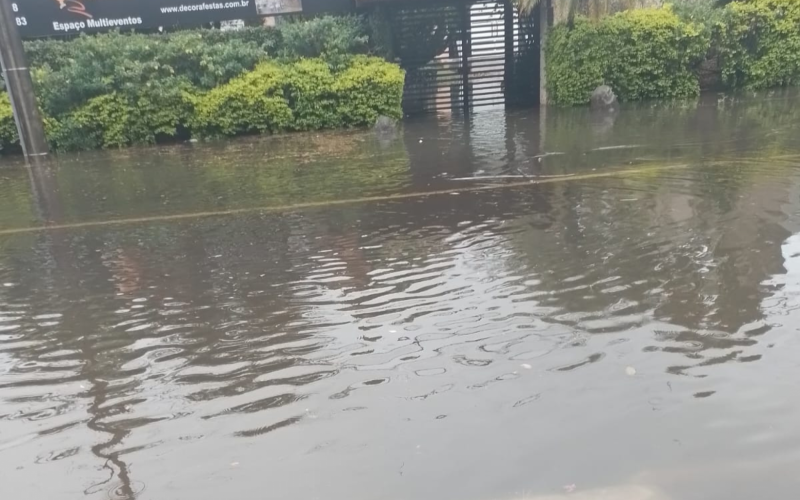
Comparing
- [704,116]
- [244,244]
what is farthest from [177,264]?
[704,116]

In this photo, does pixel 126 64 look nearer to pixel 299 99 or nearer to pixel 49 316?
pixel 299 99

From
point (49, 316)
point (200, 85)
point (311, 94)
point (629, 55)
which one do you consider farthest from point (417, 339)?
point (629, 55)

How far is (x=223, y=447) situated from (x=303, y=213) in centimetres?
403

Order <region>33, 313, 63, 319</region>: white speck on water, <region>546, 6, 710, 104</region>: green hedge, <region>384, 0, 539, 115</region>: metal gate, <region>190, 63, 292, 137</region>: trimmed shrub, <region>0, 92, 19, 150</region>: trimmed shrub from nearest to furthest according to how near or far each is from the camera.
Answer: <region>33, 313, 63, 319</region>: white speck on water, <region>0, 92, 19, 150</region>: trimmed shrub, <region>190, 63, 292, 137</region>: trimmed shrub, <region>546, 6, 710, 104</region>: green hedge, <region>384, 0, 539, 115</region>: metal gate

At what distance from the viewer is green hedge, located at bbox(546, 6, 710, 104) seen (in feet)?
43.9

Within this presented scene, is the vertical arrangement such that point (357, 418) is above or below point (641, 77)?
below

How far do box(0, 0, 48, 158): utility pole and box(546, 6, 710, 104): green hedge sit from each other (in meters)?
10.0

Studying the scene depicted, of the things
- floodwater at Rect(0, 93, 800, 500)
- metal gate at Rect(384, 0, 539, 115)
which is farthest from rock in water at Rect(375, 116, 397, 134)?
floodwater at Rect(0, 93, 800, 500)

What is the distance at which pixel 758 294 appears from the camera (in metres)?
4.21

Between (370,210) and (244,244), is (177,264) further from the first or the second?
(370,210)

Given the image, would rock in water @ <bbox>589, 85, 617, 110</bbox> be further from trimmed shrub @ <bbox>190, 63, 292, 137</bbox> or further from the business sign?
the business sign

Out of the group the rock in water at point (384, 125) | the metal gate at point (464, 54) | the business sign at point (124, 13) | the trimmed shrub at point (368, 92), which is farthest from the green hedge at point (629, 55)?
the business sign at point (124, 13)

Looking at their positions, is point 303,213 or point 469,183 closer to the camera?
point 303,213

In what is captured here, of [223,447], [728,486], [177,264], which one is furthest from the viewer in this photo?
[177,264]
